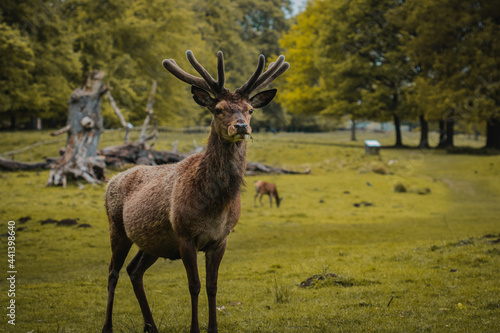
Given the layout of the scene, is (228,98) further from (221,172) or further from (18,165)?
(18,165)

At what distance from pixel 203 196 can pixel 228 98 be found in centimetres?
124

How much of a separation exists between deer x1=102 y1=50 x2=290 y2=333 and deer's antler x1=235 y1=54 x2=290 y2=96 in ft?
0.04

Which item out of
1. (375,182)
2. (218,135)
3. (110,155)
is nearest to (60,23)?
(110,155)

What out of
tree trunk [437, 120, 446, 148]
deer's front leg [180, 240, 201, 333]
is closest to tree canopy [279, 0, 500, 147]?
tree trunk [437, 120, 446, 148]

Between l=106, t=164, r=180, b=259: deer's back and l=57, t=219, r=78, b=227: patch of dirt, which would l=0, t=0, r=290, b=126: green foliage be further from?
l=106, t=164, r=180, b=259: deer's back

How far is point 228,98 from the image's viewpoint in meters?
5.94

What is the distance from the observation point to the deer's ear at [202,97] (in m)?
6.00

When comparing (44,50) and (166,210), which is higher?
(44,50)

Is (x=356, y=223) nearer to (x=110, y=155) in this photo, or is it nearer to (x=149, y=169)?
(x=149, y=169)

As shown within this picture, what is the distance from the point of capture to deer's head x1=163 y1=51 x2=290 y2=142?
5.61m

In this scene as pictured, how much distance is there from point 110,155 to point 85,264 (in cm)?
1567

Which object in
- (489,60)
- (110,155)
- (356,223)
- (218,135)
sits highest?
(489,60)

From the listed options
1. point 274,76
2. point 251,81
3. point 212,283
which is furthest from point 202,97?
point 212,283

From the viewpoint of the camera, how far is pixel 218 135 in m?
5.93
